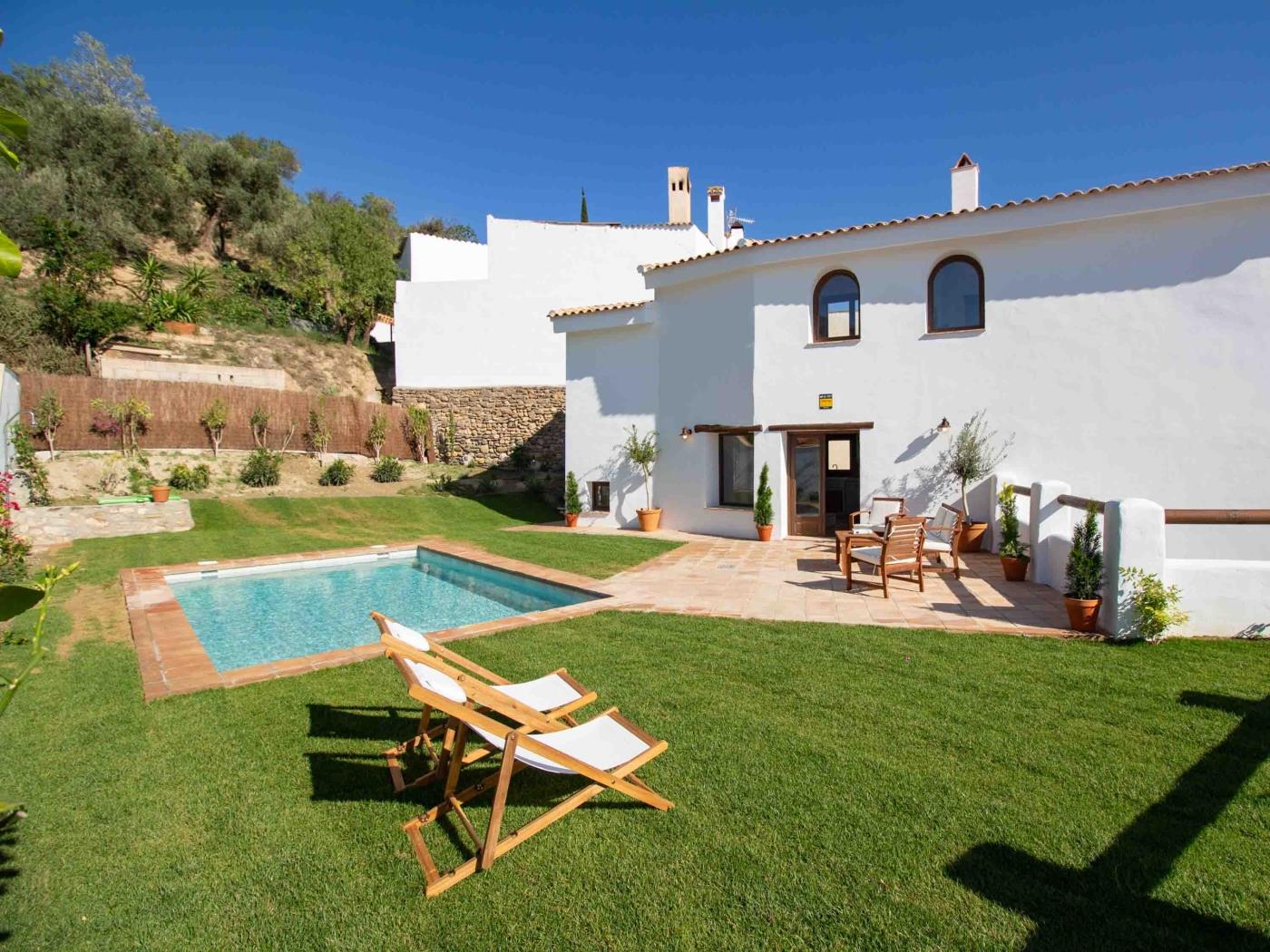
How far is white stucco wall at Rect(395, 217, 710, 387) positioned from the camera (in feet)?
81.0

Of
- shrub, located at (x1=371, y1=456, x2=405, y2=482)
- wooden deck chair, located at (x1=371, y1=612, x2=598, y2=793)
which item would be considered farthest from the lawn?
shrub, located at (x1=371, y1=456, x2=405, y2=482)

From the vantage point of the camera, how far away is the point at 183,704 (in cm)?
467

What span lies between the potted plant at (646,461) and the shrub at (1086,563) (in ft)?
31.2

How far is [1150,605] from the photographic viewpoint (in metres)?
5.76

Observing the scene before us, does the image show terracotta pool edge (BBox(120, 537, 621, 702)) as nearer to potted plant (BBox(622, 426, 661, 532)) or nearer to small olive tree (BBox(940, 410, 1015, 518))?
potted plant (BBox(622, 426, 661, 532))

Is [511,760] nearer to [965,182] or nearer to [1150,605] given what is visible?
[1150,605]

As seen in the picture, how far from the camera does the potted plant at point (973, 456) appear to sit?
11.6 metres

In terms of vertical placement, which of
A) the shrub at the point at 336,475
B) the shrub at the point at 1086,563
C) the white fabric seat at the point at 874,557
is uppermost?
the shrub at the point at 336,475

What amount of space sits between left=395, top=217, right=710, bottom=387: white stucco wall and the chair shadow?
21.1 meters

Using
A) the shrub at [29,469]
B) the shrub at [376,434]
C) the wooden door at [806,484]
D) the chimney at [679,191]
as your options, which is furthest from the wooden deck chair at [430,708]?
the chimney at [679,191]

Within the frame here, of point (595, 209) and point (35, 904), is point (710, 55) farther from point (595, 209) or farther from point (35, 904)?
point (595, 209)

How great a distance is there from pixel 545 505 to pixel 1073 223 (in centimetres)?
1512

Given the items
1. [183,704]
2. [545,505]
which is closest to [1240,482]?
[183,704]

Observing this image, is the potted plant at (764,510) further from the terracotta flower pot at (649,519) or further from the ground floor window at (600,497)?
the ground floor window at (600,497)
